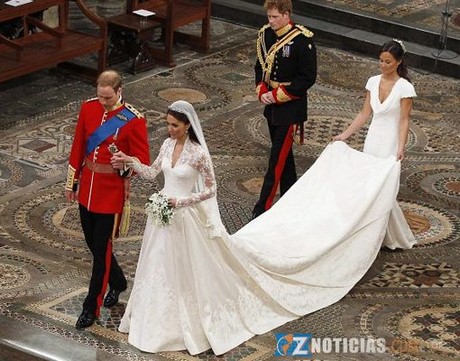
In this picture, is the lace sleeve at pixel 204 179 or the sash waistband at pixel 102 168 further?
the sash waistband at pixel 102 168

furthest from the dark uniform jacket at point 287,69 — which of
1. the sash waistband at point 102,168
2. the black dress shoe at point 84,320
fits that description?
the black dress shoe at point 84,320

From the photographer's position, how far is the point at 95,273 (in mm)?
8891

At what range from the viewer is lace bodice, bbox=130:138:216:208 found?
867 centimetres

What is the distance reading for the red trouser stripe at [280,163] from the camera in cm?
1089

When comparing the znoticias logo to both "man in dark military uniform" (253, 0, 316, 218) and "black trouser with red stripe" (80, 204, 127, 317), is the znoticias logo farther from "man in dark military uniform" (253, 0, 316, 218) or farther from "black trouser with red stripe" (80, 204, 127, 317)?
"man in dark military uniform" (253, 0, 316, 218)

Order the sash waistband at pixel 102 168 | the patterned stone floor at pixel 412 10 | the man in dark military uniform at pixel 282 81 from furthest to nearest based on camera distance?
the patterned stone floor at pixel 412 10 < the man in dark military uniform at pixel 282 81 < the sash waistband at pixel 102 168

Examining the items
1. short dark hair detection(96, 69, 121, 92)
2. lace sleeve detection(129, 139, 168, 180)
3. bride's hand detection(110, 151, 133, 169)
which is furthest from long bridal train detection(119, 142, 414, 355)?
short dark hair detection(96, 69, 121, 92)

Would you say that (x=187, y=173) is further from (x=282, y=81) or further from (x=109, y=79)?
(x=282, y=81)

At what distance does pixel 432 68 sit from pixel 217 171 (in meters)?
4.33

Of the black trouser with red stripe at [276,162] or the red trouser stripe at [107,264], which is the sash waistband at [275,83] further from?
the red trouser stripe at [107,264]

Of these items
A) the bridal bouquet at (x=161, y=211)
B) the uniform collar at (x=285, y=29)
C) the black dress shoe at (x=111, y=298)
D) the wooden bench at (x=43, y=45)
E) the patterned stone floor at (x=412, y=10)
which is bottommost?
the patterned stone floor at (x=412, y=10)

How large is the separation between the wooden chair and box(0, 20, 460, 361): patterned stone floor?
0.19 metres

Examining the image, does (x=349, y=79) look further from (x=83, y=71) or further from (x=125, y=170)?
(x=125, y=170)

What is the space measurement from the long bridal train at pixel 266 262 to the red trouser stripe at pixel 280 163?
0.42 meters
